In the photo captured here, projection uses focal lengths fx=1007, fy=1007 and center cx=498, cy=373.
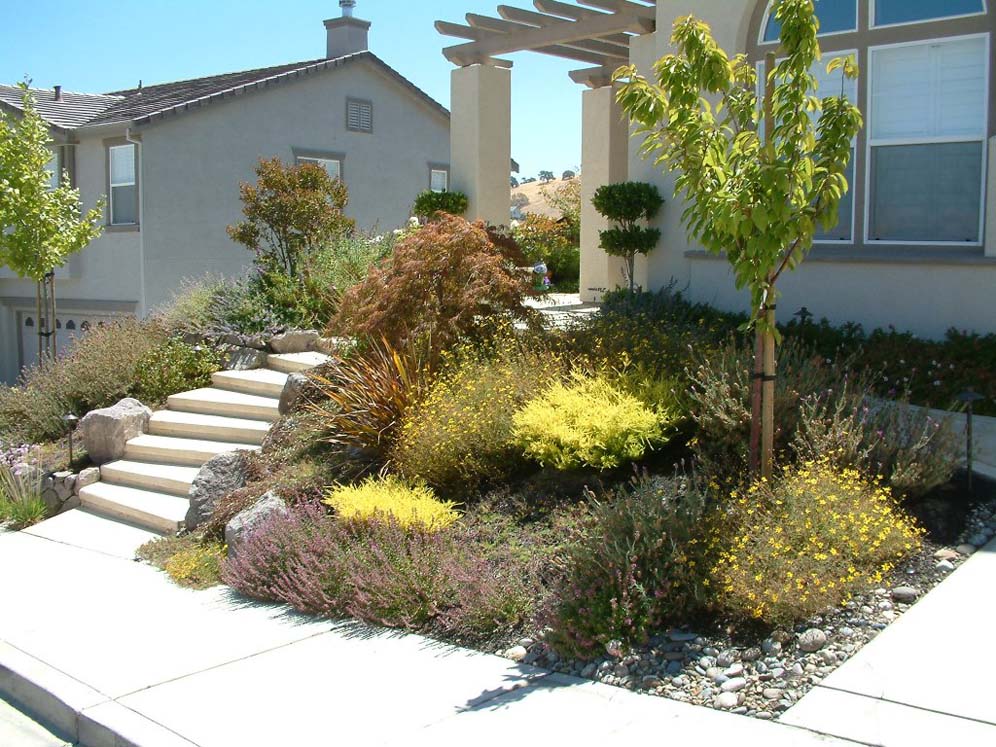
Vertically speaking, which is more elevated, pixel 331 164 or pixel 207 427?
pixel 331 164

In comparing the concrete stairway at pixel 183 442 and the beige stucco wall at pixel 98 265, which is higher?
the beige stucco wall at pixel 98 265

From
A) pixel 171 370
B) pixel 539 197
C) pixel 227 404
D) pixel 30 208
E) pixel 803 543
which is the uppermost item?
pixel 539 197

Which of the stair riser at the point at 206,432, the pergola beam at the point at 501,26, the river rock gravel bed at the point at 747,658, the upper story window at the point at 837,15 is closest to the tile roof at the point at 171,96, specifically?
the pergola beam at the point at 501,26

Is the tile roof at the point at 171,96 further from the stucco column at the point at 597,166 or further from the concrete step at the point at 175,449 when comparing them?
the concrete step at the point at 175,449

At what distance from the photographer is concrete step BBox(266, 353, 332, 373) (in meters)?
11.9

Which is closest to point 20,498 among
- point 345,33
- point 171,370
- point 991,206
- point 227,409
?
point 227,409

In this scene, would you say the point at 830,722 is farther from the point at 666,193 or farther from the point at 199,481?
the point at 666,193

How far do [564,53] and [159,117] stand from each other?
25.5 feet

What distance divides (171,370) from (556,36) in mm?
6954

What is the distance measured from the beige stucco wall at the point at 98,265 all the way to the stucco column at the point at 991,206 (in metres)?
14.7

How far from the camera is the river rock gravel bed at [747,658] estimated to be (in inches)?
194

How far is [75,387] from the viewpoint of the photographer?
12.1 m

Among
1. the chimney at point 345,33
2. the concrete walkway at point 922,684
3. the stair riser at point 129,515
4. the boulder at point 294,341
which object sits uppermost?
the chimney at point 345,33

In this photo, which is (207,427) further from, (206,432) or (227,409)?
(227,409)
